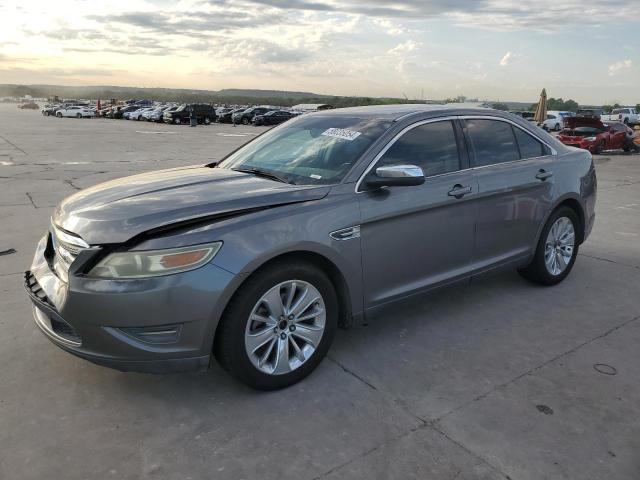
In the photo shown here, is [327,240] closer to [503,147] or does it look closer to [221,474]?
[221,474]

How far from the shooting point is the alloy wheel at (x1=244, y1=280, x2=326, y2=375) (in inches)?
123

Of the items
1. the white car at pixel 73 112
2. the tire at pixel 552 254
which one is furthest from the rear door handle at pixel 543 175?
the white car at pixel 73 112

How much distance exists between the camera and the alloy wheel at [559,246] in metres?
5.00

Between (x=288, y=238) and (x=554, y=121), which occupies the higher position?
(x=554, y=121)

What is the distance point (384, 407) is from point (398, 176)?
140 centimetres

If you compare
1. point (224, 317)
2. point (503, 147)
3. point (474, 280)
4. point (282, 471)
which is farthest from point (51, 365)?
point (503, 147)

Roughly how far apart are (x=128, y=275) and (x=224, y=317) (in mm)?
556

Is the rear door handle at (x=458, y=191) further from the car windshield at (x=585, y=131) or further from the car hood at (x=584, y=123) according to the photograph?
the car hood at (x=584, y=123)

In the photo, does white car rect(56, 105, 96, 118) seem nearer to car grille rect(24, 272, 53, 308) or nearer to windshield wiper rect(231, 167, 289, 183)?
windshield wiper rect(231, 167, 289, 183)

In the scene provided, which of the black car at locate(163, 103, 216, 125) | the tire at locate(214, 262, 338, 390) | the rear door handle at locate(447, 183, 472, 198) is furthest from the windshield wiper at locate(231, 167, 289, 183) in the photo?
the black car at locate(163, 103, 216, 125)

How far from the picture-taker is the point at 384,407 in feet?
10.2

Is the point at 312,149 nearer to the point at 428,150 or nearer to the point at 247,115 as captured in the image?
the point at 428,150

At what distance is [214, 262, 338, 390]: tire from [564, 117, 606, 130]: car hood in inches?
833

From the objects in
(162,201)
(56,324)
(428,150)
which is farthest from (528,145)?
(56,324)
